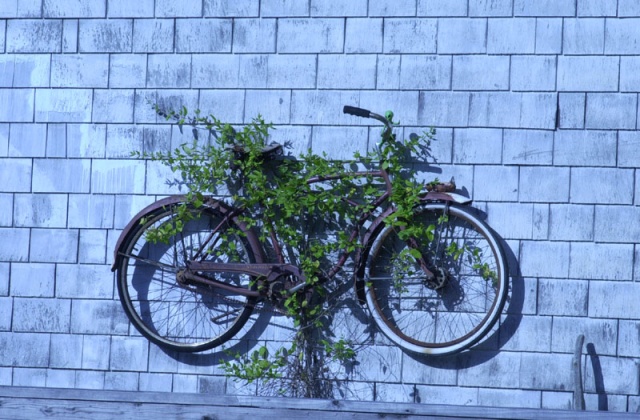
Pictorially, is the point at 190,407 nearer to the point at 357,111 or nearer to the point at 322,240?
the point at 322,240

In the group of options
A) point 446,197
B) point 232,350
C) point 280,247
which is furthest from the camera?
point 232,350

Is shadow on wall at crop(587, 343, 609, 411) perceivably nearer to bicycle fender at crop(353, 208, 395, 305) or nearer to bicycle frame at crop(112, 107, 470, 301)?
A: bicycle frame at crop(112, 107, 470, 301)

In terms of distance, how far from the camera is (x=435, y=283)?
4746 mm

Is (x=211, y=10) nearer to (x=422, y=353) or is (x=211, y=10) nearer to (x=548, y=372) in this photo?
(x=422, y=353)

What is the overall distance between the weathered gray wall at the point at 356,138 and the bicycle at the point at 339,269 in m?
0.15

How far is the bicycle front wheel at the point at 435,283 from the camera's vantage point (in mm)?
4734

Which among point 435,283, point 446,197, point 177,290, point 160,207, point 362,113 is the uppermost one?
point 362,113

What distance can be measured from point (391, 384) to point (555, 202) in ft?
4.43

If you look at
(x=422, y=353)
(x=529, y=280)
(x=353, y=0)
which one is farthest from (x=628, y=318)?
(x=353, y=0)

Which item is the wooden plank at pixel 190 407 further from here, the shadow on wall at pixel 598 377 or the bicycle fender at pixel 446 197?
the bicycle fender at pixel 446 197

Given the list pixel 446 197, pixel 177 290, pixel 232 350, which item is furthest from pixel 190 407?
pixel 446 197

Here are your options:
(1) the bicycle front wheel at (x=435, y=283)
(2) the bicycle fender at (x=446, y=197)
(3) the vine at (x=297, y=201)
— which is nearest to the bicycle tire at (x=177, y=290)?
(3) the vine at (x=297, y=201)

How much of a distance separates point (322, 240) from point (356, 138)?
0.60 m

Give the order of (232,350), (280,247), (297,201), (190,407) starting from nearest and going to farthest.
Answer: (190,407), (297,201), (280,247), (232,350)
